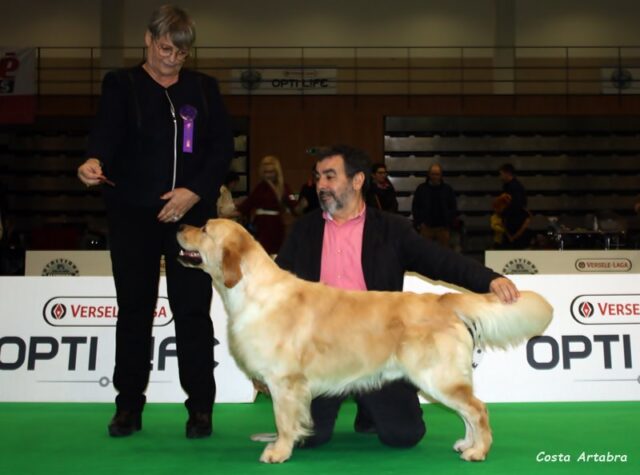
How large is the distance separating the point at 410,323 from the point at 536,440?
3.19 ft

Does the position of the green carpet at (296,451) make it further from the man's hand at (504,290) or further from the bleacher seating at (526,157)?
the bleacher seating at (526,157)

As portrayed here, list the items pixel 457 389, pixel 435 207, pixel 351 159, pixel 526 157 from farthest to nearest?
pixel 526 157
pixel 435 207
pixel 351 159
pixel 457 389

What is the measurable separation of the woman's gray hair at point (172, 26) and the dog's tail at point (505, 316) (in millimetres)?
1732

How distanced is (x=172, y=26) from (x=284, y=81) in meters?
12.3

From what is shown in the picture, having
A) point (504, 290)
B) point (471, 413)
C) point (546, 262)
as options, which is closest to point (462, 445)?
point (471, 413)

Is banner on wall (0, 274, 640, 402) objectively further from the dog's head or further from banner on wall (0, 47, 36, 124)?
banner on wall (0, 47, 36, 124)

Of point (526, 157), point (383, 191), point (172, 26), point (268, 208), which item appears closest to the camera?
point (172, 26)

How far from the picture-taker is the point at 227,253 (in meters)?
3.56

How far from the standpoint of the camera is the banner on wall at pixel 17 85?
1451 cm

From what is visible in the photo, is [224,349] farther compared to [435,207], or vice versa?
[435,207]

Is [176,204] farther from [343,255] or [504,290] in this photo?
[504,290]

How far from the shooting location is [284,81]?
15.8 meters

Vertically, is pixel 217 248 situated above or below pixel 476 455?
above

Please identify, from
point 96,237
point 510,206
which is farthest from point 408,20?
point 96,237
